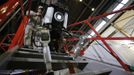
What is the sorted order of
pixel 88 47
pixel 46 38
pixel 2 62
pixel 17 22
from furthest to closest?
pixel 17 22 → pixel 88 47 → pixel 46 38 → pixel 2 62

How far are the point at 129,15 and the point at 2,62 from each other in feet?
20.8

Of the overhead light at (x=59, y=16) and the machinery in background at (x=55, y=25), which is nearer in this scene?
the machinery in background at (x=55, y=25)

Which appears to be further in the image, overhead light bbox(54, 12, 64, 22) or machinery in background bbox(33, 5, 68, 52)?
overhead light bbox(54, 12, 64, 22)

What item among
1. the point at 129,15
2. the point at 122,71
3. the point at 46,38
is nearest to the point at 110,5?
the point at 129,15

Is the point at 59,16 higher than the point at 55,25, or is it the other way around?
the point at 59,16

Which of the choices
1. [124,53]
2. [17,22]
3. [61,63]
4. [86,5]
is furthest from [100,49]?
[86,5]

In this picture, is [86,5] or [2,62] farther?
[86,5]

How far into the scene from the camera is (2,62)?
1.19 metres

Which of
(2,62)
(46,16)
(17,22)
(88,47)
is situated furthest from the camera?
(17,22)

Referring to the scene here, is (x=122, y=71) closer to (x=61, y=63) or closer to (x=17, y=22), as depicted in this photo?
(x=61, y=63)

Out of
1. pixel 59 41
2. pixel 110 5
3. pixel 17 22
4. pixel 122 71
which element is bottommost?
pixel 122 71

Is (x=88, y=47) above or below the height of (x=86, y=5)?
below

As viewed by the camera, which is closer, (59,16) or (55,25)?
(55,25)

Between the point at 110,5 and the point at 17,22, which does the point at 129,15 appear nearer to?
the point at 110,5
